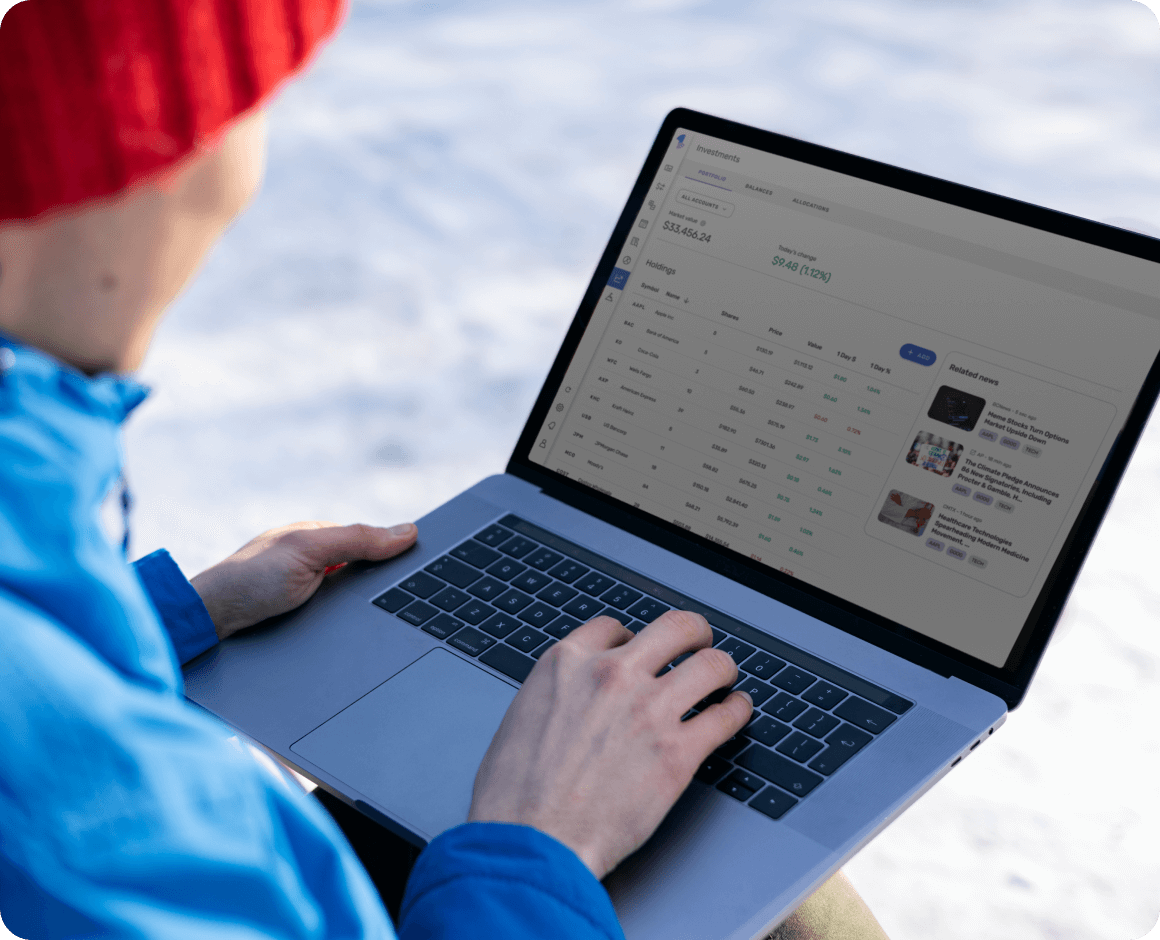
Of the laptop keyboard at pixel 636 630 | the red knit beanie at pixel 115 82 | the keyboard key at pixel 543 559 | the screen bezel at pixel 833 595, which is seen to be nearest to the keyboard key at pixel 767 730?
the laptop keyboard at pixel 636 630

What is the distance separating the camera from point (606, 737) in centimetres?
59

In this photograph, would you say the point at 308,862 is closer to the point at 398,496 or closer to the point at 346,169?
the point at 398,496

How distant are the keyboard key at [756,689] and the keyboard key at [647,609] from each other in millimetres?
90

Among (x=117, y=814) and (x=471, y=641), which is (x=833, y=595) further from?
(x=117, y=814)

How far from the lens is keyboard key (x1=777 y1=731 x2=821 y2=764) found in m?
0.67

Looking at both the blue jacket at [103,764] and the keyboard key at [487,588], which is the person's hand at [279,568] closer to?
the keyboard key at [487,588]

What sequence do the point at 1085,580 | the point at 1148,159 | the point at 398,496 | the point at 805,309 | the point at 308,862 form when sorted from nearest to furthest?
the point at 308,862, the point at 805,309, the point at 1085,580, the point at 398,496, the point at 1148,159

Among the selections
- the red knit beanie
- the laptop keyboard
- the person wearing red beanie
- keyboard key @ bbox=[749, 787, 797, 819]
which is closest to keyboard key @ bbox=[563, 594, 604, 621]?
the laptop keyboard

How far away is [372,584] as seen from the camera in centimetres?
85

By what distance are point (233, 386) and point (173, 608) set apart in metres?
1.07

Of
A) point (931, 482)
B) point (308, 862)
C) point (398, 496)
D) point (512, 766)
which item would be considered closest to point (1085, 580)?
point (931, 482)

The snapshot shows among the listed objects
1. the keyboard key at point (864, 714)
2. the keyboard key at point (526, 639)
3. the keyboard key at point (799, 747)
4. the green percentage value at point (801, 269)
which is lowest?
the keyboard key at point (526, 639)

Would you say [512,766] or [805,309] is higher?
[805,309]

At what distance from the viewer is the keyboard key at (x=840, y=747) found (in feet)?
2.18
